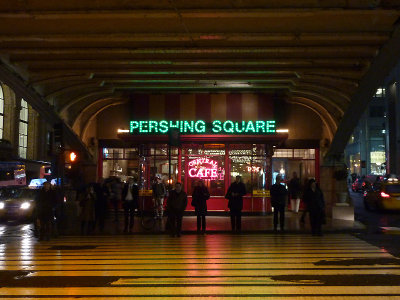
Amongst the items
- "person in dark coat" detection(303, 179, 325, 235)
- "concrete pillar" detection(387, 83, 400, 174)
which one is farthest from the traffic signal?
"concrete pillar" detection(387, 83, 400, 174)

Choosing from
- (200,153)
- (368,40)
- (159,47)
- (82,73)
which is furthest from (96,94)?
(368,40)

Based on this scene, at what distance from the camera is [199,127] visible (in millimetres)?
21578

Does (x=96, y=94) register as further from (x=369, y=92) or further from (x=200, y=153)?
(x=369, y=92)

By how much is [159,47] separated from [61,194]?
6259 millimetres

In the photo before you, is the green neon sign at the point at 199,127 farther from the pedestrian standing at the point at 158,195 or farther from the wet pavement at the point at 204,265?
the wet pavement at the point at 204,265

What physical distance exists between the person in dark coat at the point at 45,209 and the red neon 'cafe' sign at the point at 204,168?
832 cm

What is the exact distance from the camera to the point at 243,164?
22297 millimetres

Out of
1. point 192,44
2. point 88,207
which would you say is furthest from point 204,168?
point 192,44

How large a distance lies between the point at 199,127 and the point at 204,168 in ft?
6.23

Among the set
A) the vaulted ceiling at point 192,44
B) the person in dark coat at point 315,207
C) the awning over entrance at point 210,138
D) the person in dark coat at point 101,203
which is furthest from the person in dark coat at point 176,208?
the awning over entrance at point 210,138

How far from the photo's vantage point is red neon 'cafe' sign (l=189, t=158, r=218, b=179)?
22247 mm

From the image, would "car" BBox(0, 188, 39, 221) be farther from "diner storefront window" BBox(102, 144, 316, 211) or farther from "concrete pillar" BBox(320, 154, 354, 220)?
"concrete pillar" BBox(320, 154, 354, 220)

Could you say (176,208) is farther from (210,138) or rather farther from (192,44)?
(210,138)

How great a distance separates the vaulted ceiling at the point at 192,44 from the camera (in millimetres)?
11219
